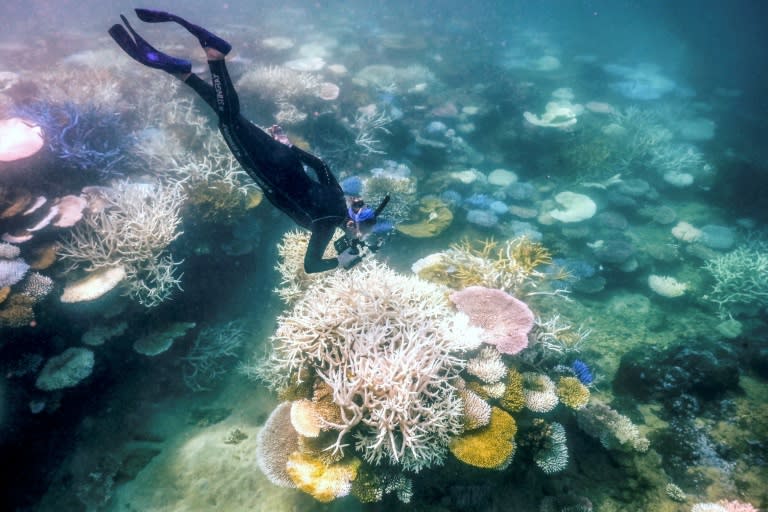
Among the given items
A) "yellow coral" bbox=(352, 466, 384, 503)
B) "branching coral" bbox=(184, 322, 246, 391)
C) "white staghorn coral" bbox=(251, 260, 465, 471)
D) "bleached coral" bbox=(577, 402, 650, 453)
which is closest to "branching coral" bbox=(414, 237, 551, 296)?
"white staghorn coral" bbox=(251, 260, 465, 471)

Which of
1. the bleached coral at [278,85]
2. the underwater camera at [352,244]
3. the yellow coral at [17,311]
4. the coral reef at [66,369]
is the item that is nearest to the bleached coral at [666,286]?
the underwater camera at [352,244]

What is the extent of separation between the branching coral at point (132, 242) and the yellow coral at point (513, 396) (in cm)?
440

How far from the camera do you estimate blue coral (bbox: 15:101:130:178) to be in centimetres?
535

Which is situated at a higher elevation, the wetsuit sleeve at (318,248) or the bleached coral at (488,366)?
the wetsuit sleeve at (318,248)

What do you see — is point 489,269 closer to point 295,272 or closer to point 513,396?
point 513,396

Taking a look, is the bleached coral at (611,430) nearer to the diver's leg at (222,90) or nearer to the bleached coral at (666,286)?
the bleached coral at (666,286)

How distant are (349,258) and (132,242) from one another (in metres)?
3.42

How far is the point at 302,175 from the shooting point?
11.2 feet

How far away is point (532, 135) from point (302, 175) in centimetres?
964

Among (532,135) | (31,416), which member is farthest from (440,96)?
(31,416)

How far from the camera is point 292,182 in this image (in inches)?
132

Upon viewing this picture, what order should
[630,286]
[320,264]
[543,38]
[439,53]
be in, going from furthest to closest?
[543,38], [439,53], [630,286], [320,264]

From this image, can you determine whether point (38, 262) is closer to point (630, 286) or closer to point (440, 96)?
point (630, 286)

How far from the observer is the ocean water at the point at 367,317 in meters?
3.44
